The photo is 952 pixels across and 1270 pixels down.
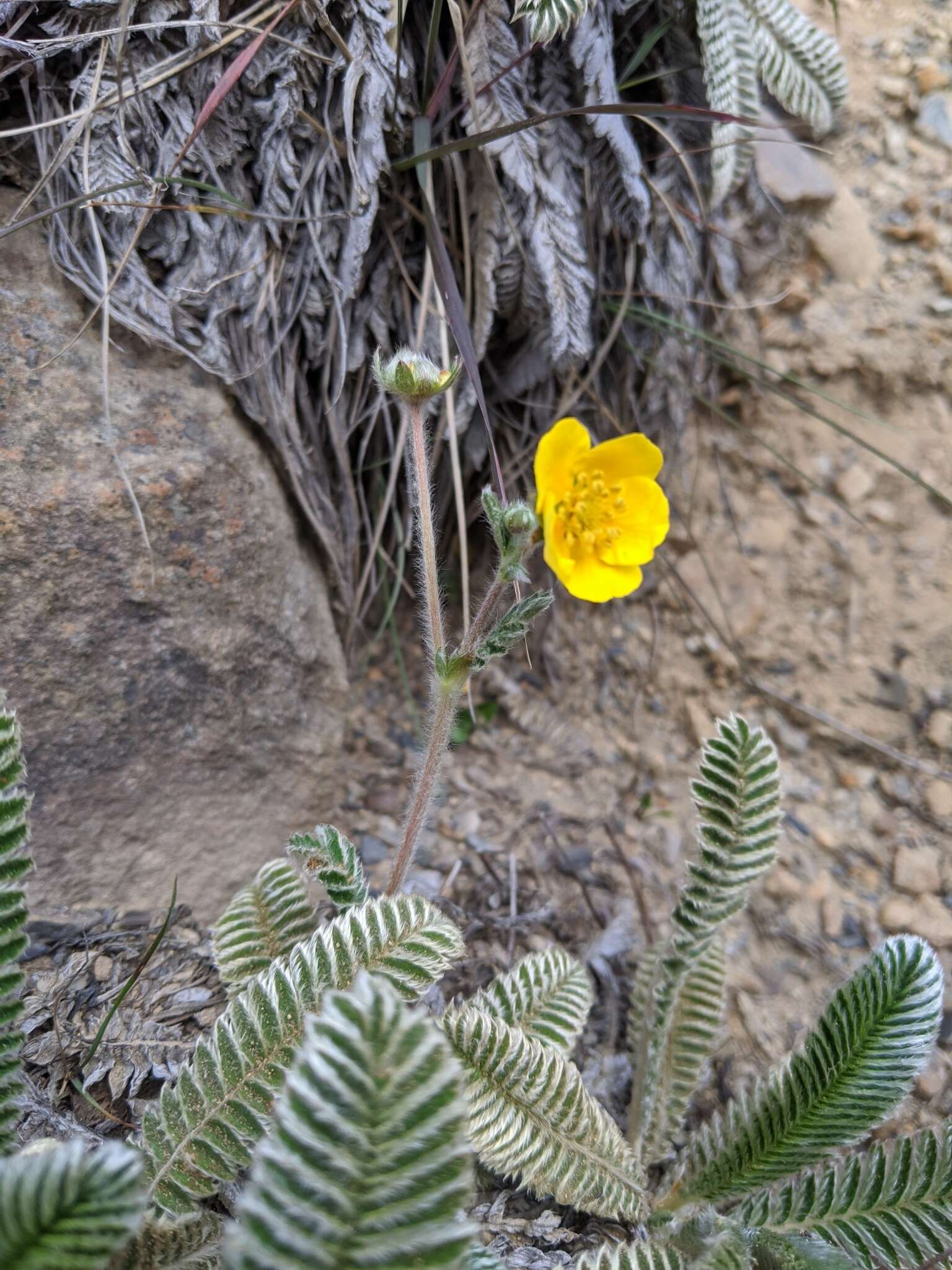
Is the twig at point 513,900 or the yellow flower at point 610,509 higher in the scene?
the yellow flower at point 610,509

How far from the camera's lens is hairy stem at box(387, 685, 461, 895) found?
4.91ft

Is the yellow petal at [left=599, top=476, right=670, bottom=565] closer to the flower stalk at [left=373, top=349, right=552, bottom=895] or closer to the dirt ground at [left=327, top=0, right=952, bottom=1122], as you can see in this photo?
the flower stalk at [left=373, top=349, right=552, bottom=895]

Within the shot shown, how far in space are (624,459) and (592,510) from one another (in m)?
0.12

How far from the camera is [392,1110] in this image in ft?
2.63

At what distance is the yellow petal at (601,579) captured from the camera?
1.56m

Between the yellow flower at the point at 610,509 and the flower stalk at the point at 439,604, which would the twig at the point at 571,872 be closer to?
the flower stalk at the point at 439,604

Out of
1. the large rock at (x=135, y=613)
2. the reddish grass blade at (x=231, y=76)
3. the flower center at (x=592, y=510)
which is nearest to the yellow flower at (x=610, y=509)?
the flower center at (x=592, y=510)

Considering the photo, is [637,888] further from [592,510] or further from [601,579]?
[592,510]

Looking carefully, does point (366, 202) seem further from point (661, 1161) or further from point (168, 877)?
point (661, 1161)

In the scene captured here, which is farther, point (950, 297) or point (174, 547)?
point (950, 297)

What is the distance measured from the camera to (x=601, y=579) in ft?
5.32

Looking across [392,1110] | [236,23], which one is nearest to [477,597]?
[236,23]

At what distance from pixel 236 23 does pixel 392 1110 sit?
1.85 metres

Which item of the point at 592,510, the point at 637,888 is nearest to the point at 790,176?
the point at 592,510
